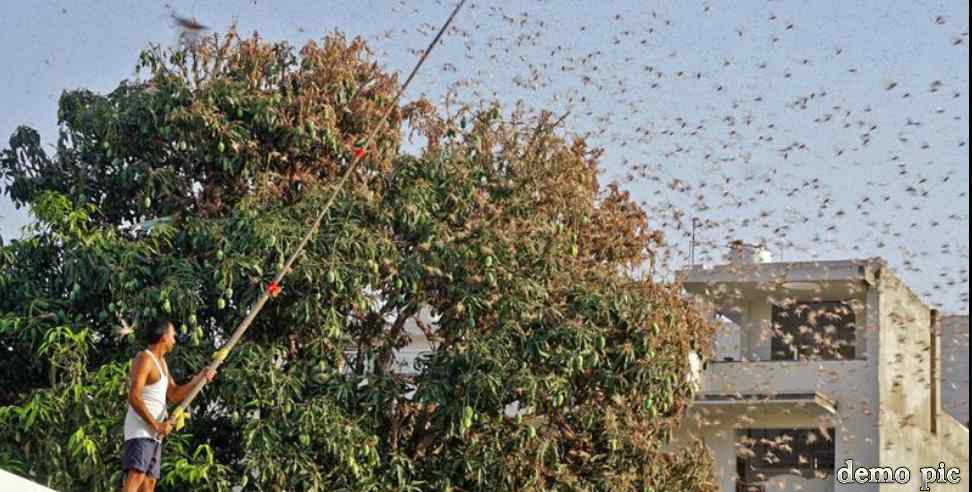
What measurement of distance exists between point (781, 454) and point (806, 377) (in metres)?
1.08

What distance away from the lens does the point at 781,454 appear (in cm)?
2170

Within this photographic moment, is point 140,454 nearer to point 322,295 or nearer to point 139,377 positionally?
point 139,377

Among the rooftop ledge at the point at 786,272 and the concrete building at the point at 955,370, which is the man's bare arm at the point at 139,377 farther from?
the concrete building at the point at 955,370

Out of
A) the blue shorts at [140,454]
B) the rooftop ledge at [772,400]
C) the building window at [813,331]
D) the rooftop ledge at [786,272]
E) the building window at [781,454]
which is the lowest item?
the blue shorts at [140,454]

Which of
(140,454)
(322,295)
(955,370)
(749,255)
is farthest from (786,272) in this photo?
(140,454)

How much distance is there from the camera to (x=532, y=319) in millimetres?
14586

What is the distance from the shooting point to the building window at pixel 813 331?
21688mm

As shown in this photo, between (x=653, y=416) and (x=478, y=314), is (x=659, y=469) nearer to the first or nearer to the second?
(x=653, y=416)

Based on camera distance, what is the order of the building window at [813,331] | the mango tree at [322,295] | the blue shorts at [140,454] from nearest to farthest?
the blue shorts at [140,454] < the mango tree at [322,295] < the building window at [813,331]

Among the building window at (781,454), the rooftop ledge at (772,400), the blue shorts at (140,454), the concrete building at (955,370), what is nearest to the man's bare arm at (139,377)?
the blue shorts at (140,454)

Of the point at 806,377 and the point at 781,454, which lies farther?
the point at 781,454

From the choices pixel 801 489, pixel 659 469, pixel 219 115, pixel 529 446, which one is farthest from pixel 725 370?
pixel 219 115

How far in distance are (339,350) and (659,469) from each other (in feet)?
10.6

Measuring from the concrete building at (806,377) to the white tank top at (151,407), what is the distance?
41.9 feet
